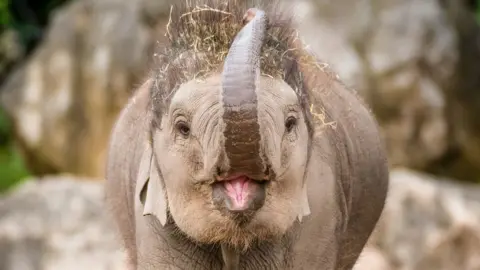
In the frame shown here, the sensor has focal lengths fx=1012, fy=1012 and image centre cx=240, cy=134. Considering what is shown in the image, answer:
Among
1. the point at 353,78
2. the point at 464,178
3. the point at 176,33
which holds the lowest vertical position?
the point at 464,178

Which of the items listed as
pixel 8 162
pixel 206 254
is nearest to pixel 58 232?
pixel 206 254

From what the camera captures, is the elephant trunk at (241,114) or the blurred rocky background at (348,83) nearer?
the elephant trunk at (241,114)

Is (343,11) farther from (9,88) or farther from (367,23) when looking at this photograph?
(9,88)

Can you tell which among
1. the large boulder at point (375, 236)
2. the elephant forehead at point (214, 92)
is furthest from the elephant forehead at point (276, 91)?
the large boulder at point (375, 236)

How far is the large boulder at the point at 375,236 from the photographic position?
211 inches

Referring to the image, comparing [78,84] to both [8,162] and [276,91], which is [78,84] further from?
[276,91]

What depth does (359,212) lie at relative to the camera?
304 cm

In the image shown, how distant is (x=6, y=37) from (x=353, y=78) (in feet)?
15.4

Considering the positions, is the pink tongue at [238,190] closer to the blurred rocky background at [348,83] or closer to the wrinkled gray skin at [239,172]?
the wrinkled gray skin at [239,172]

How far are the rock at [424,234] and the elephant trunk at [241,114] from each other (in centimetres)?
348

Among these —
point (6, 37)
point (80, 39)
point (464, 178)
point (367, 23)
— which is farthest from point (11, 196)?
A: point (6, 37)

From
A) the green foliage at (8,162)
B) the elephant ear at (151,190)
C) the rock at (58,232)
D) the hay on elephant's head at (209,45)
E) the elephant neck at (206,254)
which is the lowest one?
the green foliage at (8,162)

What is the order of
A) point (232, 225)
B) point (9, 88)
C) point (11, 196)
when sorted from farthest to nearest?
point (9, 88)
point (11, 196)
point (232, 225)

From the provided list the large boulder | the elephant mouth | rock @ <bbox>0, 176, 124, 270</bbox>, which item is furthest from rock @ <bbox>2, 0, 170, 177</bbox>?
the elephant mouth
